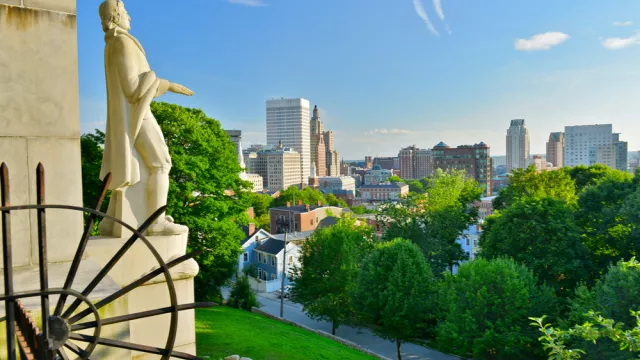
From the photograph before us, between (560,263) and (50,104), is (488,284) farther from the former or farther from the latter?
(50,104)

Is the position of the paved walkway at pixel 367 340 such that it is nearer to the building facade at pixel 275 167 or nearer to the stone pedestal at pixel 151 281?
the stone pedestal at pixel 151 281

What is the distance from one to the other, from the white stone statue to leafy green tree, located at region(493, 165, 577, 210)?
33.0 m

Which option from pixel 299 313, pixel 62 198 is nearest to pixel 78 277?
pixel 62 198

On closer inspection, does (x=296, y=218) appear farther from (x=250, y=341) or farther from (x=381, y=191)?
(x=381, y=191)

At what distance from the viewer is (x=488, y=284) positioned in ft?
75.6

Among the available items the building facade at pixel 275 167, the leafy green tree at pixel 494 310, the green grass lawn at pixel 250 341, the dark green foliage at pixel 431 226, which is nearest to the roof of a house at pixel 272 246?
the dark green foliage at pixel 431 226

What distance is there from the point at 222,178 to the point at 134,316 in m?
18.1

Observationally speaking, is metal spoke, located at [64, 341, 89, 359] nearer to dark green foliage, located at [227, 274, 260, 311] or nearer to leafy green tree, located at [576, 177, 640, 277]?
leafy green tree, located at [576, 177, 640, 277]

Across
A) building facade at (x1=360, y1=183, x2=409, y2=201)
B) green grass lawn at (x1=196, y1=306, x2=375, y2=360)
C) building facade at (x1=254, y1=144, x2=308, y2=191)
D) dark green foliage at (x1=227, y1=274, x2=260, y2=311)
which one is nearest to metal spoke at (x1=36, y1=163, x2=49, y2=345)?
green grass lawn at (x1=196, y1=306, x2=375, y2=360)

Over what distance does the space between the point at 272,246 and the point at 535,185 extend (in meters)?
26.9

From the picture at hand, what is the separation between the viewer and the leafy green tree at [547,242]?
2525cm

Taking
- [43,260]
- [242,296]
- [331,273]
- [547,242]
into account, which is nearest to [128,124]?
[43,260]

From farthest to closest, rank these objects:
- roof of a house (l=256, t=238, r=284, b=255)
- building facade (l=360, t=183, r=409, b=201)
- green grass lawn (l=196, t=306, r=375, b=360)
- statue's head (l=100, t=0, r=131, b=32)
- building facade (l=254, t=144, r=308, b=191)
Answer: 1. building facade (l=254, t=144, r=308, b=191)
2. building facade (l=360, t=183, r=409, b=201)
3. roof of a house (l=256, t=238, r=284, b=255)
4. green grass lawn (l=196, t=306, r=375, b=360)
5. statue's head (l=100, t=0, r=131, b=32)

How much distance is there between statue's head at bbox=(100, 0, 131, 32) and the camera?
6.23 meters
